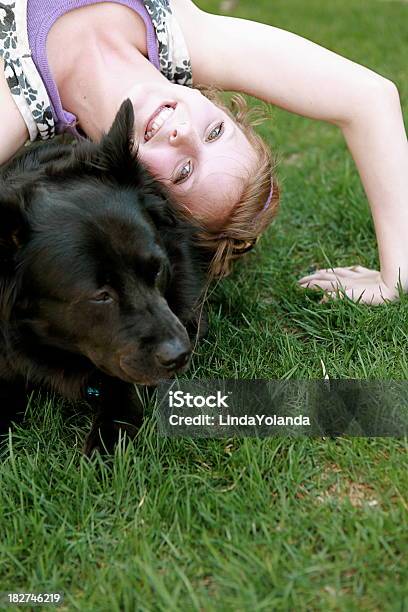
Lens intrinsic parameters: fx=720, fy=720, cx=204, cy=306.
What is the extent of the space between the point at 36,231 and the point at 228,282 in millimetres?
1211

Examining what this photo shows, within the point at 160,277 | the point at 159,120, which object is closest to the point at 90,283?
the point at 160,277

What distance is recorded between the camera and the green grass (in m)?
1.74

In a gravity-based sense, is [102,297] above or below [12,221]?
below

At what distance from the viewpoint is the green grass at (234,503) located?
174 centimetres

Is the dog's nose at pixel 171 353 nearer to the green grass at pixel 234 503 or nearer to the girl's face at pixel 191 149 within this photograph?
the green grass at pixel 234 503

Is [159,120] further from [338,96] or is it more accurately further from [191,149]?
[338,96]

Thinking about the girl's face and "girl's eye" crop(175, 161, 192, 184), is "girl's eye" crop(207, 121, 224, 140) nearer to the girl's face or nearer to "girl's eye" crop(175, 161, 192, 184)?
the girl's face

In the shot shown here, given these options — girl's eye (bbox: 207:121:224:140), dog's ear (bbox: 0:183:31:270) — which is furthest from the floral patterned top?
dog's ear (bbox: 0:183:31:270)

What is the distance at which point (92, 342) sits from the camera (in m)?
2.28

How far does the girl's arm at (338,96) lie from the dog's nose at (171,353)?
1.07m

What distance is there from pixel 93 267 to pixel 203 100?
0.96m

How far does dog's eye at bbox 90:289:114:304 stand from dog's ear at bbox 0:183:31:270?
30 cm

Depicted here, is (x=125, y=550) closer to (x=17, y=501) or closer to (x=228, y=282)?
(x=17, y=501)

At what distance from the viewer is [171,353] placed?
2.18 metres
